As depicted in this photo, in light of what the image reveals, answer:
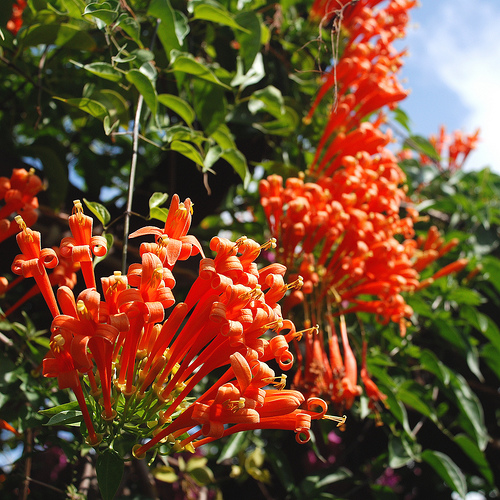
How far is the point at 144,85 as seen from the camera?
1347 millimetres

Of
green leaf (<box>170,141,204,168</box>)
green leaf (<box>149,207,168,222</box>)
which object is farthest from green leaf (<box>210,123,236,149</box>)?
green leaf (<box>149,207,168,222</box>)

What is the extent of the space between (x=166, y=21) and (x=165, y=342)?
3.33 ft

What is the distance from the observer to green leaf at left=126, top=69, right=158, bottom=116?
4.34 ft

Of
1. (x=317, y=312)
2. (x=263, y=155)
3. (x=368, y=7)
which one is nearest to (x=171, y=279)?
(x=317, y=312)

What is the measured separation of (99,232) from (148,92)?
606 mm

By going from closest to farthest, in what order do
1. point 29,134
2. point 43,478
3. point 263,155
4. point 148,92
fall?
point 148,92
point 43,478
point 263,155
point 29,134

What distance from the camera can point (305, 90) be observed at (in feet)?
7.22

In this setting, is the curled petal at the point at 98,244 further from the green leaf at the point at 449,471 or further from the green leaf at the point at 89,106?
the green leaf at the point at 449,471

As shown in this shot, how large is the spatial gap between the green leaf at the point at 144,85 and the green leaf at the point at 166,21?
0.23m

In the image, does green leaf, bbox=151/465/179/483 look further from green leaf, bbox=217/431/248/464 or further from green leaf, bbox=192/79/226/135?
green leaf, bbox=192/79/226/135

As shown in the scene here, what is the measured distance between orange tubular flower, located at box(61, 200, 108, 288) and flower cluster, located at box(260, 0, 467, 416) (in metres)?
0.68

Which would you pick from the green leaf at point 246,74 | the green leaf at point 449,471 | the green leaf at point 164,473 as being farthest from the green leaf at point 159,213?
the green leaf at point 449,471

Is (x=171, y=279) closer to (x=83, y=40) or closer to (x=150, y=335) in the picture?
(x=150, y=335)

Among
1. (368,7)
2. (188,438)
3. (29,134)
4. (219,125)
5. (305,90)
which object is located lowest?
(188,438)
